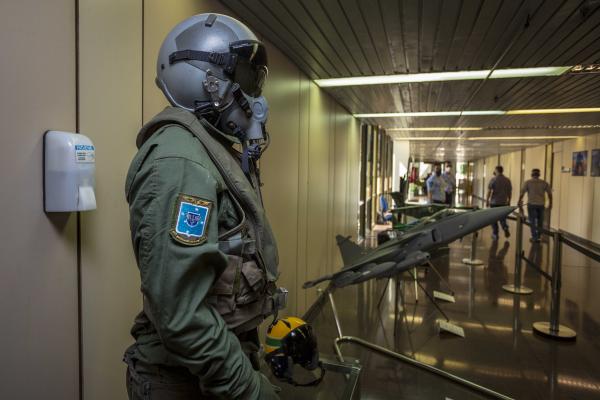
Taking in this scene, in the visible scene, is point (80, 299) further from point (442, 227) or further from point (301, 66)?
point (442, 227)

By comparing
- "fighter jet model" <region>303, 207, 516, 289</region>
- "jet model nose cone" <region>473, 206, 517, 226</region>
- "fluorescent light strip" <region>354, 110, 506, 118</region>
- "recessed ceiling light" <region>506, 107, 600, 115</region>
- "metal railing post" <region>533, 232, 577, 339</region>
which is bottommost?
"metal railing post" <region>533, 232, 577, 339</region>

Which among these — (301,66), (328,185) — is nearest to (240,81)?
(301,66)

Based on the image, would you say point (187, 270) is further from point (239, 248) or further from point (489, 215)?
point (489, 215)

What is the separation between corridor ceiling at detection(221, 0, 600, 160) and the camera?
2365 mm

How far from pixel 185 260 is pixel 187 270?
0.02 metres

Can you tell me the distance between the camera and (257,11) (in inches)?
95.7

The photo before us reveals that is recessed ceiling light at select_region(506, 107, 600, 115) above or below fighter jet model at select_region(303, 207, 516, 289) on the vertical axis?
above

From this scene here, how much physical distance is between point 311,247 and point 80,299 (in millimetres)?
3115

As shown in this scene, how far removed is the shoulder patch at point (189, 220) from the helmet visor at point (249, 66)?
1.51 ft

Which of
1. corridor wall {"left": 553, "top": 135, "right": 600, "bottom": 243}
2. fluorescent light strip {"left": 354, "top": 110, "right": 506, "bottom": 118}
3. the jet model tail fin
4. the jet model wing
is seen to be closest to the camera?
the jet model wing

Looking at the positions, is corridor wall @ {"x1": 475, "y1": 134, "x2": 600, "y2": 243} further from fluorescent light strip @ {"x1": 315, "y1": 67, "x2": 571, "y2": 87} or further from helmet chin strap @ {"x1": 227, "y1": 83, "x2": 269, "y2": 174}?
helmet chin strap @ {"x1": 227, "y1": 83, "x2": 269, "y2": 174}

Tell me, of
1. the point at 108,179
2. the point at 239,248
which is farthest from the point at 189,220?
the point at 108,179

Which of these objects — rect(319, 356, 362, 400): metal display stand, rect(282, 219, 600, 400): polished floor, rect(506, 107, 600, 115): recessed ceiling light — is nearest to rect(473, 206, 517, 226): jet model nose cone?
rect(282, 219, 600, 400): polished floor

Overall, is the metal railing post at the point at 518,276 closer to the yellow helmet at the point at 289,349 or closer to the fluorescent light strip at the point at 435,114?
the fluorescent light strip at the point at 435,114
